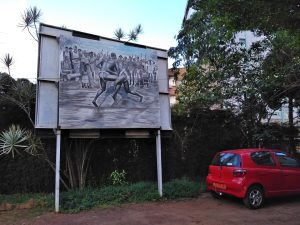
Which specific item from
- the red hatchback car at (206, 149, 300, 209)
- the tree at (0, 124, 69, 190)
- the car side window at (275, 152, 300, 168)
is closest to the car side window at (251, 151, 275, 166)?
the red hatchback car at (206, 149, 300, 209)

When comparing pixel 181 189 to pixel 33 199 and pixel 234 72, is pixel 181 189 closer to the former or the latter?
pixel 33 199

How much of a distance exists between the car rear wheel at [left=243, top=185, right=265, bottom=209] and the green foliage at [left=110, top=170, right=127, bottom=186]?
13.2ft

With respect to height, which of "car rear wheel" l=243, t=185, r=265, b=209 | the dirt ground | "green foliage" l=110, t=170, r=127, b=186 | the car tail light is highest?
the car tail light

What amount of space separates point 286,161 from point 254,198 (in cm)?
178

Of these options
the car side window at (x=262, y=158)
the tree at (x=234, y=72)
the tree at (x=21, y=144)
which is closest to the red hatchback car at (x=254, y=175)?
the car side window at (x=262, y=158)

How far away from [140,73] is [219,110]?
4342 mm

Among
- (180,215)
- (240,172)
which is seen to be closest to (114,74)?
(180,215)

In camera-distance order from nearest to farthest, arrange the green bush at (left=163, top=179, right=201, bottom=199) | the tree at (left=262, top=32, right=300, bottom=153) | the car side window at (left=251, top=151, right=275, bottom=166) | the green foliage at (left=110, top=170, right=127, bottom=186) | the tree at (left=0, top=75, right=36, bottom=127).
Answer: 1. the car side window at (left=251, top=151, right=275, bottom=166)
2. the tree at (left=0, top=75, right=36, bottom=127)
3. the green bush at (left=163, top=179, right=201, bottom=199)
4. the green foliage at (left=110, top=170, right=127, bottom=186)
5. the tree at (left=262, top=32, right=300, bottom=153)

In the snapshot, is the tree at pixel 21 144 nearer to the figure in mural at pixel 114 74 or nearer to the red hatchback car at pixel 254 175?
the figure in mural at pixel 114 74

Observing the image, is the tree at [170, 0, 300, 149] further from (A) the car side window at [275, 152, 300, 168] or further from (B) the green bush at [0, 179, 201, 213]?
(B) the green bush at [0, 179, 201, 213]

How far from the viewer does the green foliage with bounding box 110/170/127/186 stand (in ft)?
36.1

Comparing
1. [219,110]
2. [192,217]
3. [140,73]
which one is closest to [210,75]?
[219,110]

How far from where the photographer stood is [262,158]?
9.64 metres

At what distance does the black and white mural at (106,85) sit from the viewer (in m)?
9.30
